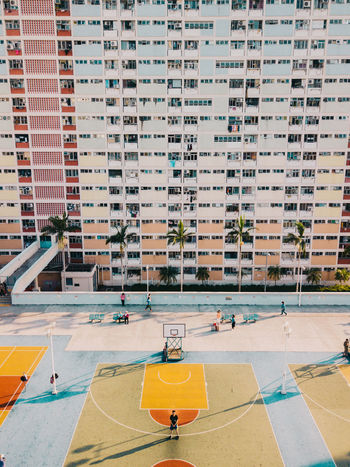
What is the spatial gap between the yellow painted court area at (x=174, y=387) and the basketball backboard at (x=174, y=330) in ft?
8.25

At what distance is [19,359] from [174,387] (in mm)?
13449

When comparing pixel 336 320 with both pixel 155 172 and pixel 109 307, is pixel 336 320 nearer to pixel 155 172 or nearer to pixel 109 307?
pixel 109 307

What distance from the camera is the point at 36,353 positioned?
3444 cm

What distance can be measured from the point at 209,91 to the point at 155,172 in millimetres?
13259

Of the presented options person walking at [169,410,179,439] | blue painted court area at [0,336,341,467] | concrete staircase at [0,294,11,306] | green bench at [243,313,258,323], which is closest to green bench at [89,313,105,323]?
blue painted court area at [0,336,341,467]

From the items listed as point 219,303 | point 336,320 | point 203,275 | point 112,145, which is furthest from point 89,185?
point 336,320

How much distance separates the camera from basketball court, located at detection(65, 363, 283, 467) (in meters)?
24.0

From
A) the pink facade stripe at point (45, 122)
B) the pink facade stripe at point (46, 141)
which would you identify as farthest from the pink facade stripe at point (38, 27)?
the pink facade stripe at point (46, 141)

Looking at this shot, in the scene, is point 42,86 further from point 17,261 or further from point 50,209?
point 17,261

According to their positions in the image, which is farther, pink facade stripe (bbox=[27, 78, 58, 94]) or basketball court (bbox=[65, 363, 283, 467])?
pink facade stripe (bbox=[27, 78, 58, 94])

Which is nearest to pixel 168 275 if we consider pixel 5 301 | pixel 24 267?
pixel 24 267

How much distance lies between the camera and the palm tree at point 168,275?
58.8 m

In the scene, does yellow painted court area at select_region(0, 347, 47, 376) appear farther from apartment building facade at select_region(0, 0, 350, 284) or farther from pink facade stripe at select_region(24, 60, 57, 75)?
pink facade stripe at select_region(24, 60, 57, 75)

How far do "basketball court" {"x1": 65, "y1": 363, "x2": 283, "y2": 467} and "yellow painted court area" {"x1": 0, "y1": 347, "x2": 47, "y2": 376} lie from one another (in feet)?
18.5
